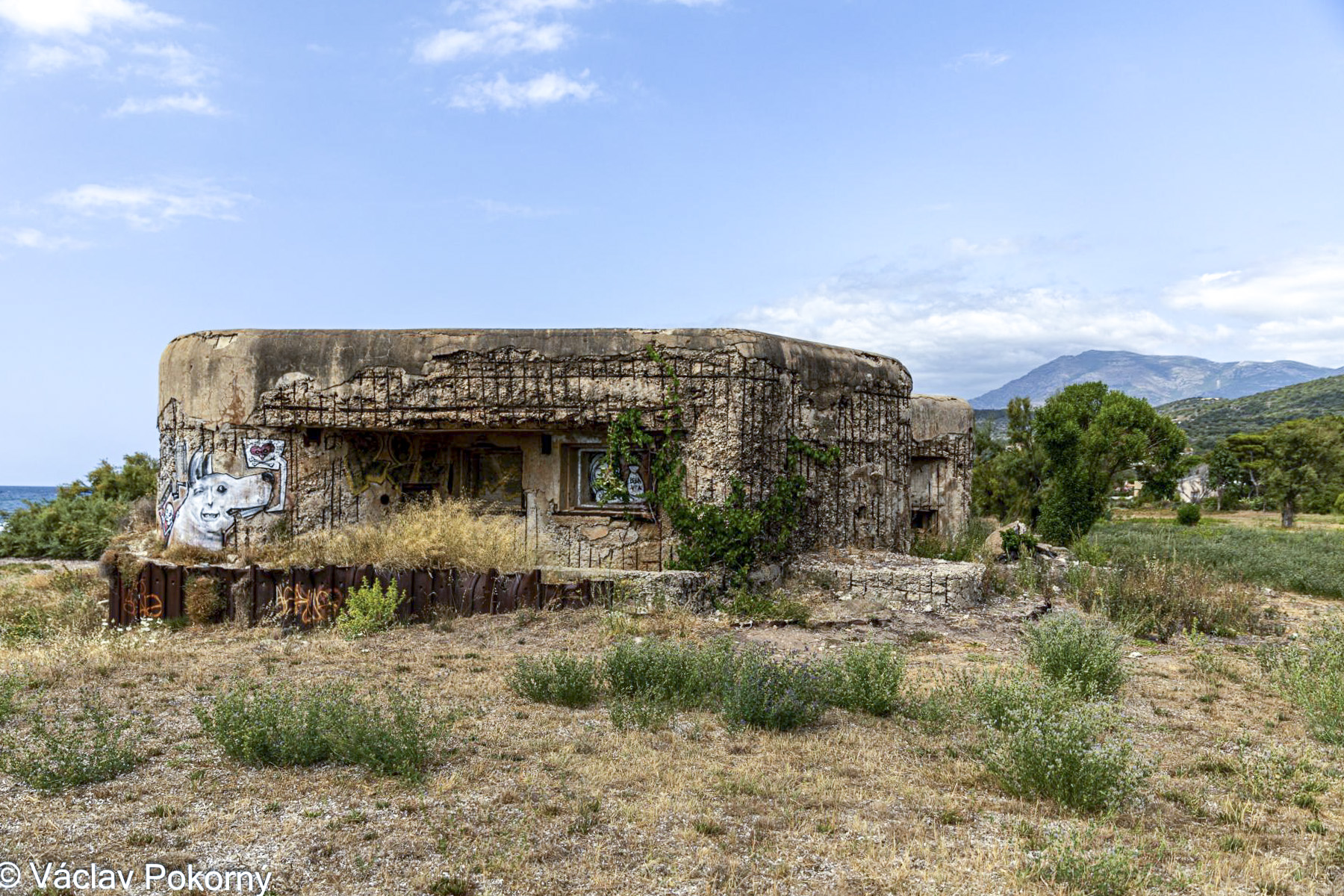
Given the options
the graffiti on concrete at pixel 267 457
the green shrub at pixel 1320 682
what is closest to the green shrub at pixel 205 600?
the graffiti on concrete at pixel 267 457

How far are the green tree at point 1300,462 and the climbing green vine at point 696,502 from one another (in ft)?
107

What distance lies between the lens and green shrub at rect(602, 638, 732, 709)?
6.60 meters

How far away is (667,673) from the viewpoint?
679cm

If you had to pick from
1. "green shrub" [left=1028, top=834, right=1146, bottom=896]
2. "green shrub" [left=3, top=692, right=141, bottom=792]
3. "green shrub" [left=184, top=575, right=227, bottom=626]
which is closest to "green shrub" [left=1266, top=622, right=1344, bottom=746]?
"green shrub" [left=1028, top=834, right=1146, bottom=896]

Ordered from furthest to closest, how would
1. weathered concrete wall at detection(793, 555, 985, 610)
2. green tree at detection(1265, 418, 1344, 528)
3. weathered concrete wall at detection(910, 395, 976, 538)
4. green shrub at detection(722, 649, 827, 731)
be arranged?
1. green tree at detection(1265, 418, 1344, 528)
2. weathered concrete wall at detection(910, 395, 976, 538)
3. weathered concrete wall at detection(793, 555, 985, 610)
4. green shrub at detection(722, 649, 827, 731)

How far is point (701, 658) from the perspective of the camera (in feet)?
23.2

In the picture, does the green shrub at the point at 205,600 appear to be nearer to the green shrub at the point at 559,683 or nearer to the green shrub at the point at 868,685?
the green shrub at the point at 559,683

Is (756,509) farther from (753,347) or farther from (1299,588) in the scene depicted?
(1299,588)

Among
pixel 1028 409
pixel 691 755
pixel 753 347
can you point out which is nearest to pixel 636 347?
pixel 753 347

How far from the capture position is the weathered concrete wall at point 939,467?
17312mm

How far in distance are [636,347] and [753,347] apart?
1.45 m

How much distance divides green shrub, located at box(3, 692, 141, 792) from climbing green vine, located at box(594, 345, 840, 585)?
21.3 ft

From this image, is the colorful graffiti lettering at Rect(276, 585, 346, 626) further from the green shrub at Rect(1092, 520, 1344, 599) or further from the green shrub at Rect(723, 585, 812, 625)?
the green shrub at Rect(1092, 520, 1344, 599)

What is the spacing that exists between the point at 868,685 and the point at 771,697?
0.86m
